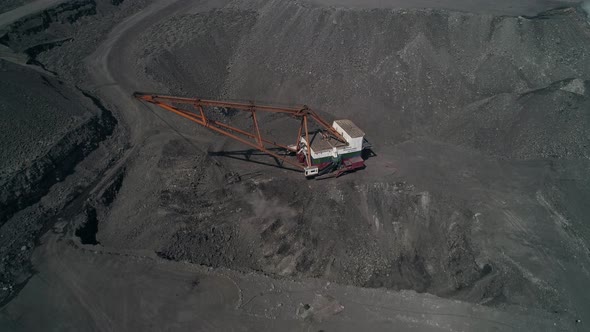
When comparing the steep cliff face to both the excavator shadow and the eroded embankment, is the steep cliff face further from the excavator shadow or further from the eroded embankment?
the excavator shadow

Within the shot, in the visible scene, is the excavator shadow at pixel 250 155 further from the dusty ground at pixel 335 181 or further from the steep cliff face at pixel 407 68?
the steep cliff face at pixel 407 68

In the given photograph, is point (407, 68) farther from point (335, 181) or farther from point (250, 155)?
point (250, 155)

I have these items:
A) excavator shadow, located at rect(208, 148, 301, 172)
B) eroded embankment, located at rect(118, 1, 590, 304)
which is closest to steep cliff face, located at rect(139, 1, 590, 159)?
eroded embankment, located at rect(118, 1, 590, 304)

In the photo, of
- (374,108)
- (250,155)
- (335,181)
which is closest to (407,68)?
(374,108)

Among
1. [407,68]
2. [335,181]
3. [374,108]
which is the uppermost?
[407,68]

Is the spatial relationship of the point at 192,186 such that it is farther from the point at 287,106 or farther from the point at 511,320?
the point at 511,320

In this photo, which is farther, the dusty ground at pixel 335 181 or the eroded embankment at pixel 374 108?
the eroded embankment at pixel 374 108

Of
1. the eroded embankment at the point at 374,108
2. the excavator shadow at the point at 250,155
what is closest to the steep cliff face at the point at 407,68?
the eroded embankment at the point at 374,108

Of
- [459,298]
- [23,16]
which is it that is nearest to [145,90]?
[23,16]
